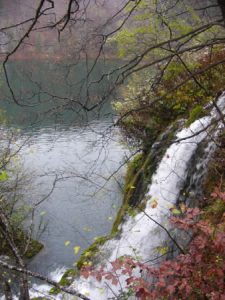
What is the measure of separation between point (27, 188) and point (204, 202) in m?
8.59

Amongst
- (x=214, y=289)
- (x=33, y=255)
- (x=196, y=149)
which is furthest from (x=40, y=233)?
(x=214, y=289)

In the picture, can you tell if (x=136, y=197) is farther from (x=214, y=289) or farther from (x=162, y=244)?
(x=214, y=289)

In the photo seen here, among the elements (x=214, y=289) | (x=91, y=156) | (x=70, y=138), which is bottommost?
(x=214, y=289)

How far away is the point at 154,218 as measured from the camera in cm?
652

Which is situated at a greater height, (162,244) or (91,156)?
(91,156)

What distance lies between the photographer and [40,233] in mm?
12008

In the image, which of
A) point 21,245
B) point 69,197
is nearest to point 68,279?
point 21,245

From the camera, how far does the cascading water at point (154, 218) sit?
595 centimetres

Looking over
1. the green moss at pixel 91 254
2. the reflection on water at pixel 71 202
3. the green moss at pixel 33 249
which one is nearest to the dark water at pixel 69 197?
the reflection on water at pixel 71 202

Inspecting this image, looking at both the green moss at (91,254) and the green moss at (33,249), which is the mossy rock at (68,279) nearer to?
the green moss at (91,254)

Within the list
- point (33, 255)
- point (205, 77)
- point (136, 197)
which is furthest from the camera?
point (33, 255)

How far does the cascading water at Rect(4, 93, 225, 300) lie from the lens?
595cm

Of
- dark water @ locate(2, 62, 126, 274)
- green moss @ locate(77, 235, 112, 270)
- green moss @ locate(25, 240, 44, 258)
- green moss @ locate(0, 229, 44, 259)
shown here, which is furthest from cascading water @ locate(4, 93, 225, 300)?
green moss @ locate(25, 240, 44, 258)

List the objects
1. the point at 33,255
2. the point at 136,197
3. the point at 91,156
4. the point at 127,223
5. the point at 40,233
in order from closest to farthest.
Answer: the point at 127,223, the point at 136,197, the point at 33,255, the point at 40,233, the point at 91,156
